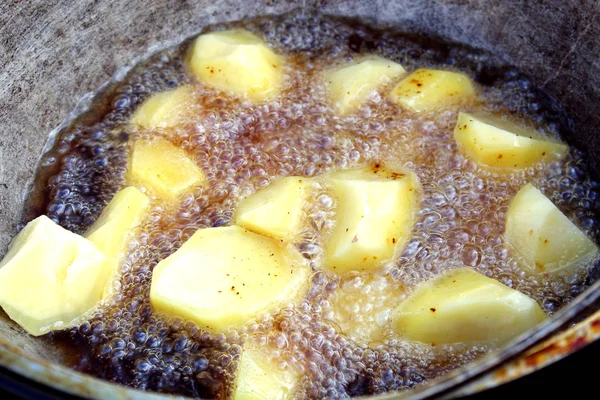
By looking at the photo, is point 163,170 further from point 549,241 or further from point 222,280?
point 549,241

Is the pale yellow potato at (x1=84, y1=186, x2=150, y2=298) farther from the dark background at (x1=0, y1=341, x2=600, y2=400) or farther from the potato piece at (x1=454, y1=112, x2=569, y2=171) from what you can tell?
the potato piece at (x1=454, y1=112, x2=569, y2=171)

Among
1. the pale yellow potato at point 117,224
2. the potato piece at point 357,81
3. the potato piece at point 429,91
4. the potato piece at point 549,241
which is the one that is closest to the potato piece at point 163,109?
the pale yellow potato at point 117,224

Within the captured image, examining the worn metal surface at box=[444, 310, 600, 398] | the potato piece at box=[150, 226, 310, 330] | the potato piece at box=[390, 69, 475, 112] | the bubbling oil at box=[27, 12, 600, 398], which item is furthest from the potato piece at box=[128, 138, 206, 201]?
the worn metal surface at box=[444, 310, 600, 398]

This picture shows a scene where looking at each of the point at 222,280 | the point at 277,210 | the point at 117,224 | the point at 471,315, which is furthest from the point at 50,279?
the point at 471,315

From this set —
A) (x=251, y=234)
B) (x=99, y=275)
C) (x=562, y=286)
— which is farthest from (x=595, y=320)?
(x=99, y=275)

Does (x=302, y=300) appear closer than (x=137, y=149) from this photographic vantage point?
Yes

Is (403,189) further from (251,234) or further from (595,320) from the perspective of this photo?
(595,320)
